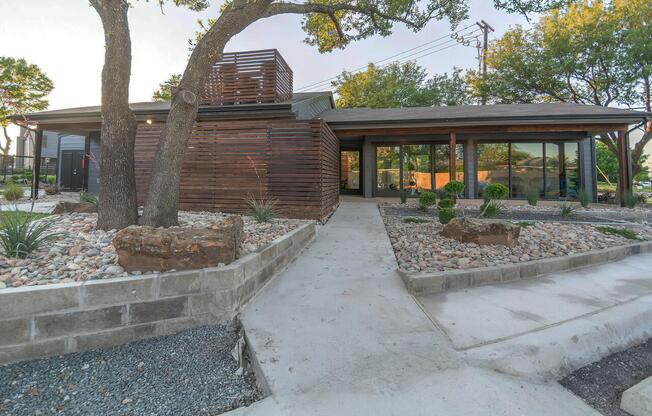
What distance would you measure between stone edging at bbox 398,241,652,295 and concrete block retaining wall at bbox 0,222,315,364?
5.50ft

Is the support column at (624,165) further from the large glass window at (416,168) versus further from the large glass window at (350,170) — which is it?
the large glass window at (350,170)

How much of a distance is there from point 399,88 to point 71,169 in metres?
18.3

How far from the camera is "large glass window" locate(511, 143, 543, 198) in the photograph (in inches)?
459

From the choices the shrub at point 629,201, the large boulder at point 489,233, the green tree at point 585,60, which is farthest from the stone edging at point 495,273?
the green tree at point 585,60

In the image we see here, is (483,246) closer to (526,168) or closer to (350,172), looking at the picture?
(350,172)

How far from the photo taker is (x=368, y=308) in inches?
99.3

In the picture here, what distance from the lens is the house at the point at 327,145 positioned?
20.1ft

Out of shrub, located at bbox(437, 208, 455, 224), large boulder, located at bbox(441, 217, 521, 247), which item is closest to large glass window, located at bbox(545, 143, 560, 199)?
shrub, located at bbox(437, 208, 455, 224)

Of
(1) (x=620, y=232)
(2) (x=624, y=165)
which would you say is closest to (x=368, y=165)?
(1) (x=620, y=232)

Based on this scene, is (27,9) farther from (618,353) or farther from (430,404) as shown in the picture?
(618,353)

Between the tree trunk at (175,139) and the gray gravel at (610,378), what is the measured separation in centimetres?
388

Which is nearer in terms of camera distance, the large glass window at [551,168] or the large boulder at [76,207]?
the large boulder at [76,207]

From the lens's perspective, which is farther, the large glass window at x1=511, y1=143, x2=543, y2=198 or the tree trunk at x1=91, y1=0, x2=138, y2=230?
the large glass window at x1=511, y1=143, x2=543, y2=198

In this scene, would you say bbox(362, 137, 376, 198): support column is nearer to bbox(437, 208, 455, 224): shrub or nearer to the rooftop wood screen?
the rooftop wood screen
